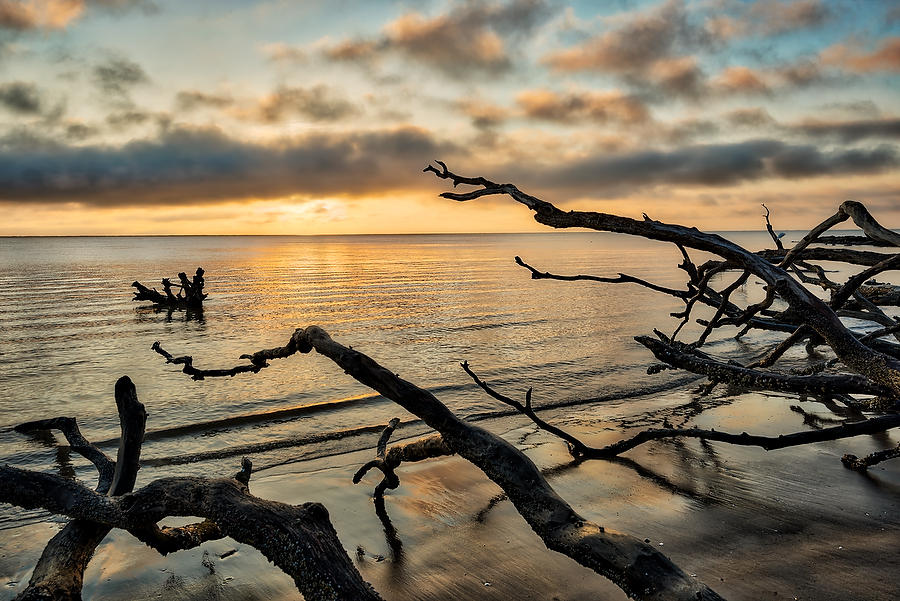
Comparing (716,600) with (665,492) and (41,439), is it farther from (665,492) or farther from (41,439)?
(41,439)

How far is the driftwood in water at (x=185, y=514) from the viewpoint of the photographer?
7.40 ft

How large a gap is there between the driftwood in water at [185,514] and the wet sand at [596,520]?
1909mm

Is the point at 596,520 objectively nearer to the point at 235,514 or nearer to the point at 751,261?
the point at 751,261

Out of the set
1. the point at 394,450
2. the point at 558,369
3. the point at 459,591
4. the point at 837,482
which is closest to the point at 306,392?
the point at 558,369

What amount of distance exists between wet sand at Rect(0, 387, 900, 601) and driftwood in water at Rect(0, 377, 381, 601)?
6.26 feet

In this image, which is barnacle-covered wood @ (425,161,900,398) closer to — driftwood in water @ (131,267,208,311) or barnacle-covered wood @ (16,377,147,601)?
barnacle-covered wood @ (16,377,147,601)

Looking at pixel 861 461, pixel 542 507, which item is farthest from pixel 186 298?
pixel 542 507

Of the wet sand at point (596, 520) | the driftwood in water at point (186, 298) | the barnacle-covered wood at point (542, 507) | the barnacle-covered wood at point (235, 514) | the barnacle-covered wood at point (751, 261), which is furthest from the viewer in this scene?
the driftwood in water at point (186, 298)

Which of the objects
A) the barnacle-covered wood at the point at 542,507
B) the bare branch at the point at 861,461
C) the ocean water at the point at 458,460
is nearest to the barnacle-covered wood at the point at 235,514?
the barnacle-covered wood at the point at 542,507

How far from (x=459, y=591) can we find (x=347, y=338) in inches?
609

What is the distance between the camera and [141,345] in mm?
17844

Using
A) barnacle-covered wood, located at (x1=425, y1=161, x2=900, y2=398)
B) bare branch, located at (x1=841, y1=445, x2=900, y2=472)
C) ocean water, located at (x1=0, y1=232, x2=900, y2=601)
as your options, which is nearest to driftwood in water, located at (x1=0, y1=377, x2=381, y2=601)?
barnacle-covered wood, located at (x1=425, y1=161, x2=900, y2=398)

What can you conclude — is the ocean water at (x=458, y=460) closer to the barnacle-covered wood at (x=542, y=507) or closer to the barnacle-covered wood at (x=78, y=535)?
the barnacle-covered wood at (x=78, y=535)

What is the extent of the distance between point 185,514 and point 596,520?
4253 mm
